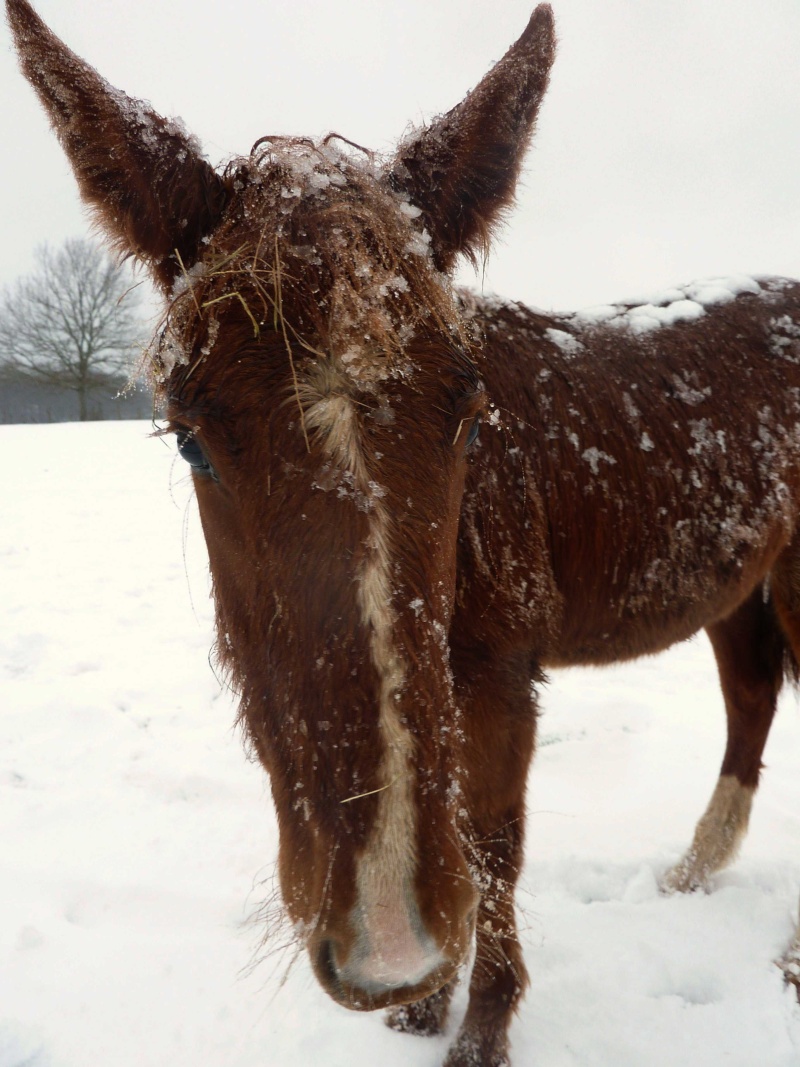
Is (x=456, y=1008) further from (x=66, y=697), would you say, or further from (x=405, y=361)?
(x=66, y=697)

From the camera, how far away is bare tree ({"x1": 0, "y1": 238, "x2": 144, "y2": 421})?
97.6 ft

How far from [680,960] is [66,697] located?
409 cm

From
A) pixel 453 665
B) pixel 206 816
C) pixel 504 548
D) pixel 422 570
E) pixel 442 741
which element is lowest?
pixel 206 816

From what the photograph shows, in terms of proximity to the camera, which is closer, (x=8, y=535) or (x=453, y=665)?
(x=453, y=665)

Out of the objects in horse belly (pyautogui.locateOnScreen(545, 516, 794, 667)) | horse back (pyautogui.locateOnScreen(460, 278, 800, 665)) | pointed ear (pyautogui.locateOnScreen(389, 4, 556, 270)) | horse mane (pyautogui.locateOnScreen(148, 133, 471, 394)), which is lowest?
horse belly (pyautogui.locateOnScreen(545, 516, 794, 667))

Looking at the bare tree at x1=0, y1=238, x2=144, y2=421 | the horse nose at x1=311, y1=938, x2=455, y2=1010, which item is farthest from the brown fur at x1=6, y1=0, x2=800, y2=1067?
the bare tree at x1=0, y1=238, x2=144, y2=421

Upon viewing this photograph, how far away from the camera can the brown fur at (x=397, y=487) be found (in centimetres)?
123

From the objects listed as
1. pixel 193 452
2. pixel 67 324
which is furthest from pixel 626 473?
pixel 67 324

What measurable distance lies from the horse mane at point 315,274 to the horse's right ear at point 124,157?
8 centimetres

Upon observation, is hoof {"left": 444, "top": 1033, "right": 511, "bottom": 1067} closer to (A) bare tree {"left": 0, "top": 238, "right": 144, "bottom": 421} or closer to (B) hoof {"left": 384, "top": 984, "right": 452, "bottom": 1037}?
(B) hoof {"left": 384, "top": 984, "right": 452, "bottom": 1037}

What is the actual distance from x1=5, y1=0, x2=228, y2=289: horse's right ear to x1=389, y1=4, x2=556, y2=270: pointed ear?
22.6 inches

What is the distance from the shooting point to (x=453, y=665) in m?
1.97

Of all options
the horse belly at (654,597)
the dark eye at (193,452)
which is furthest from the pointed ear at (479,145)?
the horse belly at (654,597)

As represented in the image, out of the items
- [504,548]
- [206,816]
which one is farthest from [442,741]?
[206,816]
